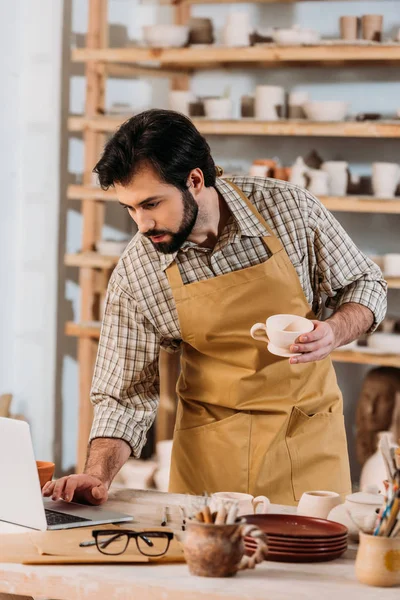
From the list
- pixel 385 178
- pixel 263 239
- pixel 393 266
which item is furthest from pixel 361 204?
pixel 263 239

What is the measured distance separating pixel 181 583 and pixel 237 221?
1.21 metres

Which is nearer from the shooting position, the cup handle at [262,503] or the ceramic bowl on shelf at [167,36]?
the cup handle at [262,503]

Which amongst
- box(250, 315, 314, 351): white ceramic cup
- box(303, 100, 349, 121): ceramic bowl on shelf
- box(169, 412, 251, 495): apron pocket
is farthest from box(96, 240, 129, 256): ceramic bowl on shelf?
box(250, 315, 314, 351): white ceramic cup

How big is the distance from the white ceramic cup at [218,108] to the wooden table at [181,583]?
9.79 ft

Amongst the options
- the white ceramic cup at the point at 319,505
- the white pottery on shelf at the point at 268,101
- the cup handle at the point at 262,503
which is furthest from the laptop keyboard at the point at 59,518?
the white pottery on shelf at the point at 268,101

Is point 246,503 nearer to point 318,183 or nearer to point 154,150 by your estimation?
point 154,150

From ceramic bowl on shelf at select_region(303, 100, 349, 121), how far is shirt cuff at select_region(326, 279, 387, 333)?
1692 millimetres

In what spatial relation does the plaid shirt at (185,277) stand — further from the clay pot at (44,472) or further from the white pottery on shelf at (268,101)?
the white pottery on shelf at (268,101)

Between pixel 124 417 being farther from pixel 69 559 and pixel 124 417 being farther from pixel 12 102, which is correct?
pixel 12 102

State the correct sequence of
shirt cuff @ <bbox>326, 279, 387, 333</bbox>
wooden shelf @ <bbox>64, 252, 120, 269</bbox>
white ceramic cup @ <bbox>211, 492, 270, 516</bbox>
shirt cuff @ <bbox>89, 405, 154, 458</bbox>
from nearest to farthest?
white ceramic cup @ <bbox>211, 492, 270, 516</bbox> → shirt cuff @ <bbox>89, 405, 154, 458</bbox> → shirt cuff @ <bbox>326, 279, 387, 333</bbox> → wooden shelf @ <bbox>64, 252, 120, 269</bbox>

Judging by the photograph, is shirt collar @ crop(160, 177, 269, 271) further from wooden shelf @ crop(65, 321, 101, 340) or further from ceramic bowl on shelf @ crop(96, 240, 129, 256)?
wooden shelf @ crop(65, 321, 101, 340)

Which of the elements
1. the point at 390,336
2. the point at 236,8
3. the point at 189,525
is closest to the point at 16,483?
the point at 189,525

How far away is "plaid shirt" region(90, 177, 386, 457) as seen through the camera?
2707mm

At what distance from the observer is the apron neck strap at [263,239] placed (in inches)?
107
